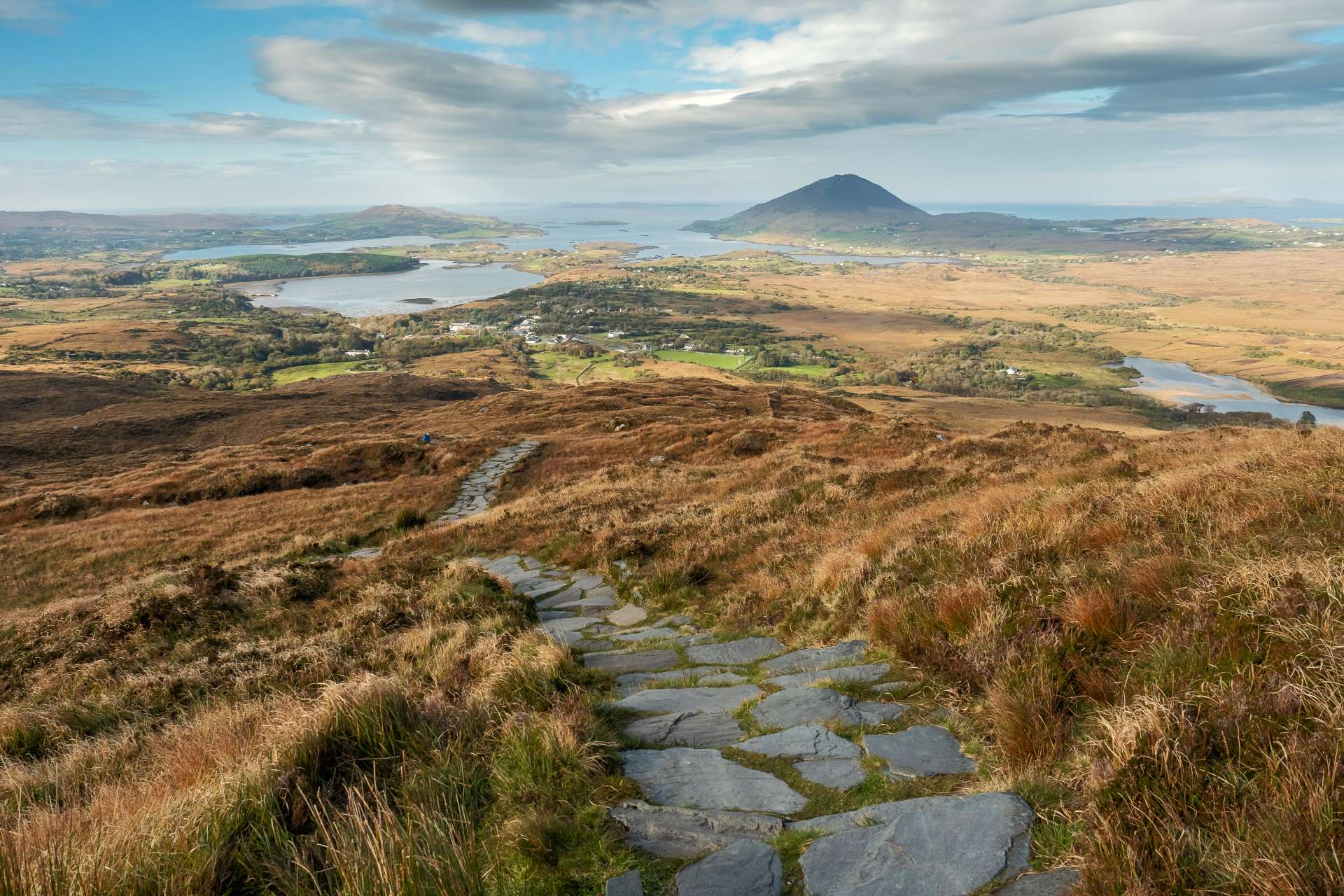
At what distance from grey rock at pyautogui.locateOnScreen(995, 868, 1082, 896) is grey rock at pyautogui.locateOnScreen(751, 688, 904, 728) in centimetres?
210

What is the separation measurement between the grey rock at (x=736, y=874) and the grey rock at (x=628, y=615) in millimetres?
6405

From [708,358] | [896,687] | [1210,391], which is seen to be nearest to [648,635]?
[896,687]

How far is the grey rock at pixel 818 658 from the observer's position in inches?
267

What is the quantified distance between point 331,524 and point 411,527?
3.52m

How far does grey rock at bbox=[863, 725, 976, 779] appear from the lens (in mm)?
4477

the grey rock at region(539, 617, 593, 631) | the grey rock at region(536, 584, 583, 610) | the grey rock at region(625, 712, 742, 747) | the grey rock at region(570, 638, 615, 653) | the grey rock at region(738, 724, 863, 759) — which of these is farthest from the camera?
the grey rock at region(536, 584, 583, 610)

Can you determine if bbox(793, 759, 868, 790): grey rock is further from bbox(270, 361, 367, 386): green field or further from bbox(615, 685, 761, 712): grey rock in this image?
bbox(270, 361, 367, 386): green field

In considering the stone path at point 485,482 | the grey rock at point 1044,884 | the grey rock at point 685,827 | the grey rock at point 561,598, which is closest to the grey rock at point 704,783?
the grey rock at point 685,827

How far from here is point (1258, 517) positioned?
6.70m

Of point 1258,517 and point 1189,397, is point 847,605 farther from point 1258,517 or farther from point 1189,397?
point 1189,397

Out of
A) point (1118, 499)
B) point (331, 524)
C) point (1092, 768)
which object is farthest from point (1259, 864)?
point (331, 524)

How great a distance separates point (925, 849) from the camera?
350 cm

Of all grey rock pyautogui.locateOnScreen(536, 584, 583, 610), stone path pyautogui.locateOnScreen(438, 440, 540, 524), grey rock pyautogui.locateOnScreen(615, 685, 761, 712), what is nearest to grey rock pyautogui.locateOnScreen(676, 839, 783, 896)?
grey rock pyautogui.locateOnScreen(615, 685, 761, 712)

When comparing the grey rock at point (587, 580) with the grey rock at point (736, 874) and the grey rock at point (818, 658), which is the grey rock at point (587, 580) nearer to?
the grey rock at point (818, 658)
